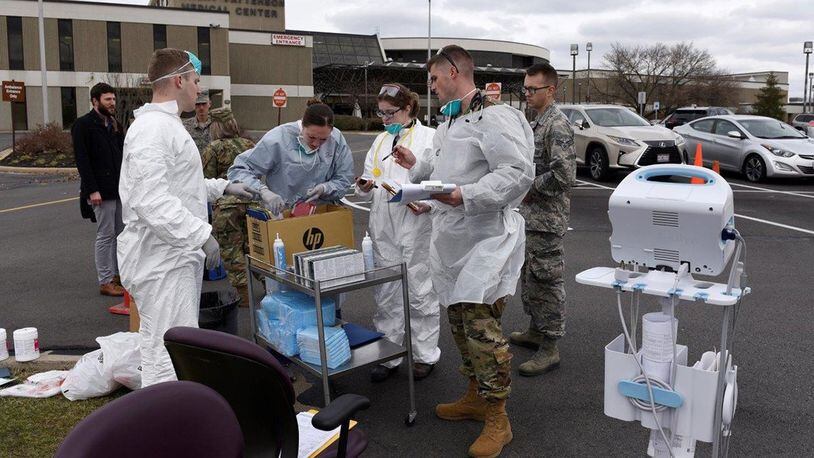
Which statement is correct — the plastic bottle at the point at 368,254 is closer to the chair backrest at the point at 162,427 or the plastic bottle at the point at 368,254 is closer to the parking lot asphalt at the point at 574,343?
the parking lot asphalt at the point at 574,343

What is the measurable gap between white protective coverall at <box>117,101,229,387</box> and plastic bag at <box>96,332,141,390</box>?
0.52m

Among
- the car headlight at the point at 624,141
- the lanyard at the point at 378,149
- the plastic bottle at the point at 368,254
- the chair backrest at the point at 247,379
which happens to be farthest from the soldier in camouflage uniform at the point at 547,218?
the car headlight at the point at 624,141

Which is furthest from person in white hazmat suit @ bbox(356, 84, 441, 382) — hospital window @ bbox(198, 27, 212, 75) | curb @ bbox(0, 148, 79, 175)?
hospital window @ bbox(198, 27, 212, 75)

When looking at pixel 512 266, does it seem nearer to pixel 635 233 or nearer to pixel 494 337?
pixel 494 337

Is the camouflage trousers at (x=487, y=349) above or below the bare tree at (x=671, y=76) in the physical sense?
below

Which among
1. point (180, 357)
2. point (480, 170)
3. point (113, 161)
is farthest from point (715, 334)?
point (113, 161)

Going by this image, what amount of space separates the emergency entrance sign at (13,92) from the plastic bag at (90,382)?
19.9 m

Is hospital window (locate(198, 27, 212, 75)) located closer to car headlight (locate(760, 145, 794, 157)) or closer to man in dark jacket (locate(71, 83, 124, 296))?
car headlight (locate(760, 145, 794, 157))

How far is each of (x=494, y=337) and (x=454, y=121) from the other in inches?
46.5

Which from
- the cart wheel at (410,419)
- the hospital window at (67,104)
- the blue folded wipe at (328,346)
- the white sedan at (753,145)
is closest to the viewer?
the blue folded wipe at (328,346)

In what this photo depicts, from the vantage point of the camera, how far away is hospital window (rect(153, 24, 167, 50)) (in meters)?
44.5

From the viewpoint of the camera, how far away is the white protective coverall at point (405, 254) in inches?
180

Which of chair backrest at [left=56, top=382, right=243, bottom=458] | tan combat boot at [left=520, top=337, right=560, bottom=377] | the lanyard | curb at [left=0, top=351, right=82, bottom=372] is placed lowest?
curb at [left=0, top=351, right=82, bottom=372]

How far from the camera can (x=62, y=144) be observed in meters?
22.3
